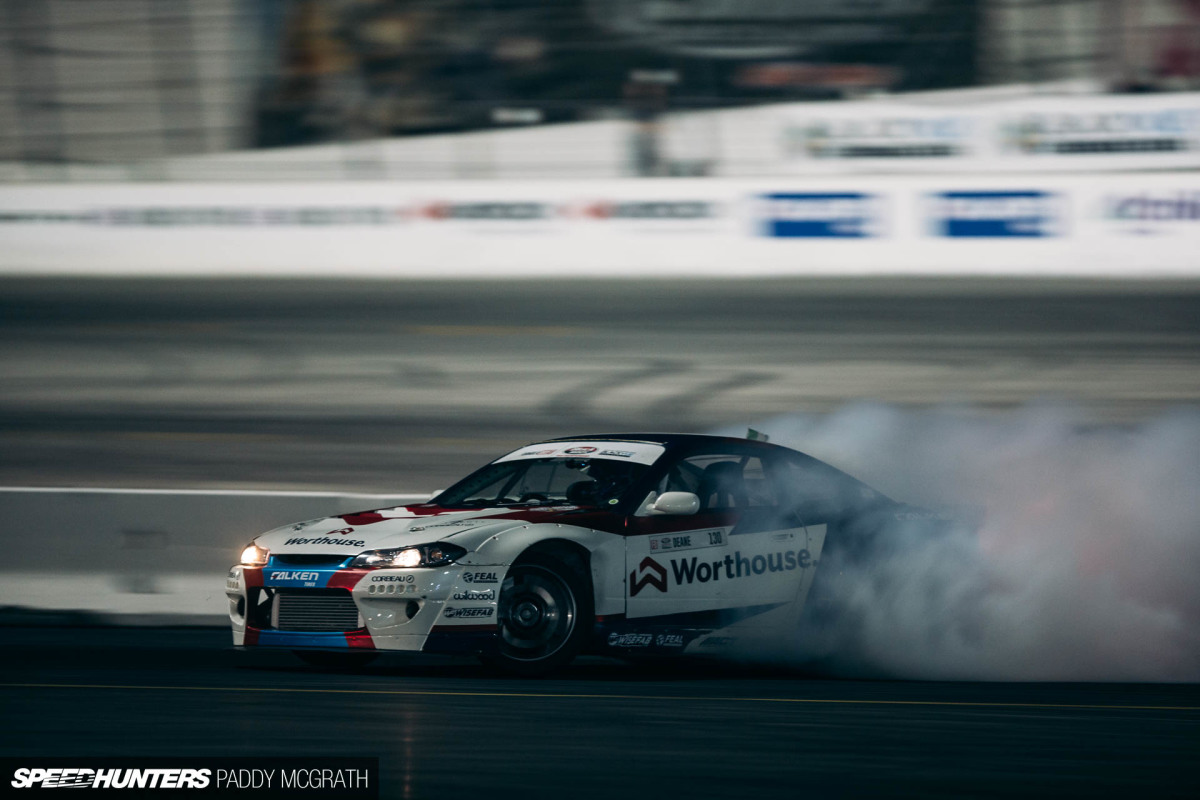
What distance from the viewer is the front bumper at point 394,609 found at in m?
6.79

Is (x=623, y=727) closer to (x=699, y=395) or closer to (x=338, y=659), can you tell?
(x=338, y=659)

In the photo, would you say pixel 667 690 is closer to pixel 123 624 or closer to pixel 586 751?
pixel 586 751

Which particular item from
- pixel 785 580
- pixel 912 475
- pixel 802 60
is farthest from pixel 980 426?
pixel 802 60

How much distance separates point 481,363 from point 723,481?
31.2 feet

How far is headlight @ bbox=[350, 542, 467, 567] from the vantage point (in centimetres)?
686

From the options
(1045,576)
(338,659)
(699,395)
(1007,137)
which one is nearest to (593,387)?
(699,395)

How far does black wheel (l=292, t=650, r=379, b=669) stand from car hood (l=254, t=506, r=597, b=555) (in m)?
0.54

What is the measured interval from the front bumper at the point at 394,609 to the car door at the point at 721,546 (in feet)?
2.44

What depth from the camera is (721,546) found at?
7547 mm

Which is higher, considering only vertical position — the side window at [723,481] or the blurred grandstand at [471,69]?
the blurred grandstand at [471,69]

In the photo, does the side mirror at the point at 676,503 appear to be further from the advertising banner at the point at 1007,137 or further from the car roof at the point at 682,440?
the advertising banner at the point at 1007,137

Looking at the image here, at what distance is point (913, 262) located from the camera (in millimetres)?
19375

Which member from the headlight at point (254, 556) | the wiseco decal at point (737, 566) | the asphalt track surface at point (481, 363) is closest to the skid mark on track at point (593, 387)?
the asphalt track surface at point (481, 363)

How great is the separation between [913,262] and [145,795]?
16.0 meters
